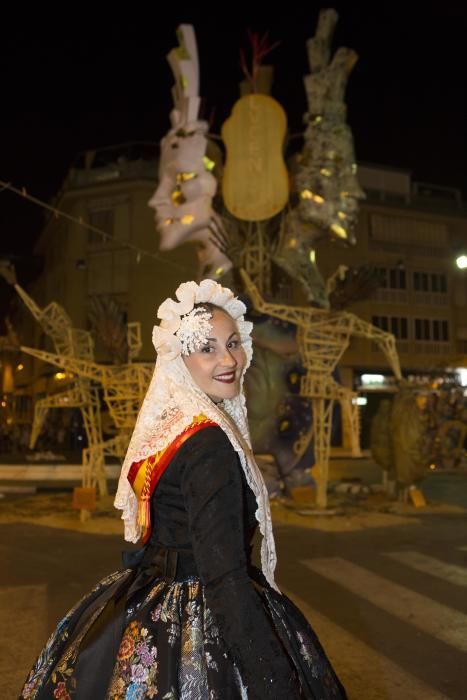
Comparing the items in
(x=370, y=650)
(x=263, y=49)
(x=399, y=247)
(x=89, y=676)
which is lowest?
(x=370, y=650)

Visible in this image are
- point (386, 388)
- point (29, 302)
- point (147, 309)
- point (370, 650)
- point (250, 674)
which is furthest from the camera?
point (386, 388)

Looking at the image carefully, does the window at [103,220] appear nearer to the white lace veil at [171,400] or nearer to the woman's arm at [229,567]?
the white lace veil at [171,400]

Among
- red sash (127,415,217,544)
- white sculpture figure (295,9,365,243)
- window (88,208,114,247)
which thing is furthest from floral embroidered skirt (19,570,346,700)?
window (88,208,114,247)

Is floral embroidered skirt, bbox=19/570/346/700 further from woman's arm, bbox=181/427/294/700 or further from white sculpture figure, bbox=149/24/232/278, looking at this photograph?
white sculpture figure, bbox=149/24/232/278

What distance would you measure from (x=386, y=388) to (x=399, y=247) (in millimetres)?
6642

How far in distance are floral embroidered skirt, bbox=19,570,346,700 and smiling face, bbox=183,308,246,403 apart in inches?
26.8

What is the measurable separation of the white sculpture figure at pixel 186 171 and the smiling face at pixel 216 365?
9.06 meters

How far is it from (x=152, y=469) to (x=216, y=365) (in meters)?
0.46

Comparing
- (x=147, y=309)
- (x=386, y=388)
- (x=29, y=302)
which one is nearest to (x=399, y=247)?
(x=386, y=388)

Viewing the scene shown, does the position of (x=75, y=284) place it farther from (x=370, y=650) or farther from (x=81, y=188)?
(x=370, y=650)

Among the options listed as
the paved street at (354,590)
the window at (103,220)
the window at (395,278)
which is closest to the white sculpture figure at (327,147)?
the paved street at (354,590)

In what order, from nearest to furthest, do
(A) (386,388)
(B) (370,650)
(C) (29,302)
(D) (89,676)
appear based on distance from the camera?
(D) (89,676)
(B) (370,650)
(C) (29,302)
(A) (386,388)

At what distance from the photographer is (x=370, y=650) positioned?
4609mm

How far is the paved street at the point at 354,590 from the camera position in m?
4.27
